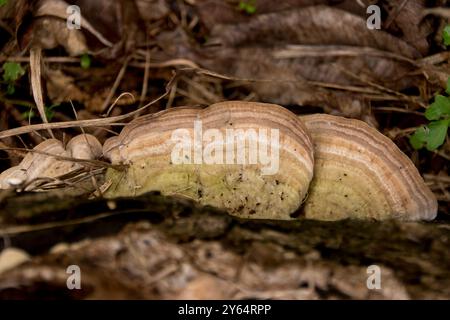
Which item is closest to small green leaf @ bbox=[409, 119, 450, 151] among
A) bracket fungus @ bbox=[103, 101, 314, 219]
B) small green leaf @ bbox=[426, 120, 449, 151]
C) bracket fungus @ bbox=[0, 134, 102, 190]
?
small green leaf @ bbox=[426, 120, 449, 151]

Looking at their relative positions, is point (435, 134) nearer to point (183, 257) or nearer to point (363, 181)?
point (363, 181)

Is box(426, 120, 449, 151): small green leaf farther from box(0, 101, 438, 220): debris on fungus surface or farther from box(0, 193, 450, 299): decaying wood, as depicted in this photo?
box(0, 193, 450, 299): decaying wood

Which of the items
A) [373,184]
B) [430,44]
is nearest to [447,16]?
[430,44]

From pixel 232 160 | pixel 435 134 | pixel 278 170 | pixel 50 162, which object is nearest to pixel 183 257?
pixel 232 160

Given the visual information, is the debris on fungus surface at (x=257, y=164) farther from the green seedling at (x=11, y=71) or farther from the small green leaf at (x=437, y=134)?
the green seedling at (x=11, y=71)

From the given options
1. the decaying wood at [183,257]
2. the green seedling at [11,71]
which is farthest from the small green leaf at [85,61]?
the decaying wood at [183,257]

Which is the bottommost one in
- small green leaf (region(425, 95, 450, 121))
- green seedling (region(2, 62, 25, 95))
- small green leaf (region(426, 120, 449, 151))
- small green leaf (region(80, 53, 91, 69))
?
small green leaf (region(426, 120, 449, 151))

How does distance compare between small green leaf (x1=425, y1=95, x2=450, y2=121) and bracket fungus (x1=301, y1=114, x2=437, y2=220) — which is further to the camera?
small green leaf (x1=425, y1=95, x2=450, y2=121)
